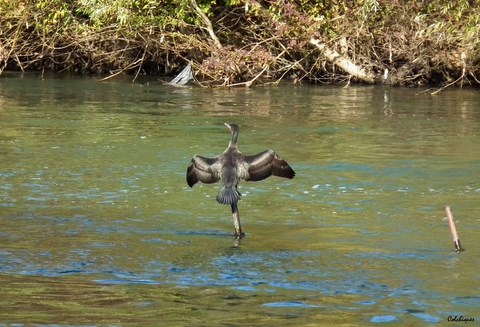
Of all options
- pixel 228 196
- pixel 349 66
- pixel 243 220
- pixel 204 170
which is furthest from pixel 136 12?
pixel 228 196

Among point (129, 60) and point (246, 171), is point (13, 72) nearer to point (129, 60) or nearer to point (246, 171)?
point (129, 60)

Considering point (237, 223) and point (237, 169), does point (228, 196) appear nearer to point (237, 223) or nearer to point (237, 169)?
point (237, 169)

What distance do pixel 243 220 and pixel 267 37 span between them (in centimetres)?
1418

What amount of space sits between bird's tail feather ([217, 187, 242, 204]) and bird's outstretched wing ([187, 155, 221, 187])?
277mm

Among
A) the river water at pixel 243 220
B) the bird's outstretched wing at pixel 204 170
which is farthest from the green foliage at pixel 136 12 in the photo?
the bird's outstretched wing at pixel 204 170

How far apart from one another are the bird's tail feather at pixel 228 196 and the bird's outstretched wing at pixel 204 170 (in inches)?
10.9

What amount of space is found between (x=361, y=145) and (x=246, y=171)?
5919 mm

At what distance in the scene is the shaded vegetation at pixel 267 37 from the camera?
21922mm

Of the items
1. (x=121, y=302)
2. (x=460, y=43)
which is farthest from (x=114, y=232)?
(x=460, y=43)

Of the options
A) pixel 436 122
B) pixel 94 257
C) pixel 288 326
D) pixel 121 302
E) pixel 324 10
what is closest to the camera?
pixel 288 326

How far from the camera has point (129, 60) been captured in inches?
1019

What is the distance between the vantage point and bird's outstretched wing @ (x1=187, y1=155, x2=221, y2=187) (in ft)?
29.8

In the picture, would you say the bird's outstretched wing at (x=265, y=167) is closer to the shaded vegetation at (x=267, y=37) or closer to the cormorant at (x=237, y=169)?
the cormorant at (x=237, y=169)

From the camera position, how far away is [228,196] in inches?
344
